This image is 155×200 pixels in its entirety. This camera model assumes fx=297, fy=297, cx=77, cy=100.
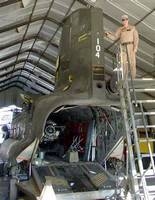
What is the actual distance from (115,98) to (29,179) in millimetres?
2214

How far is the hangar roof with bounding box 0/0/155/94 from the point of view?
8.41 m

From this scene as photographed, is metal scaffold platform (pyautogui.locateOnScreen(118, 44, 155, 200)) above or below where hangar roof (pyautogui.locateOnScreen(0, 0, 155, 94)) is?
below

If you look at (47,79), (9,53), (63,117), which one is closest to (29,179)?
(63,117)

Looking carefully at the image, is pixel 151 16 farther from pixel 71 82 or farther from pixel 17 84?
pixel 17 84

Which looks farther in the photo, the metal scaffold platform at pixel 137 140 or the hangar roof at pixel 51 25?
the hangar roof at pixel 51 25

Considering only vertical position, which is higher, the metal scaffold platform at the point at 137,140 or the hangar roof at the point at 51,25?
the hangar roof at the point at 51,25

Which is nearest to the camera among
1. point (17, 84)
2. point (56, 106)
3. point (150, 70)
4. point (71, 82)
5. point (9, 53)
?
point (56, 106)

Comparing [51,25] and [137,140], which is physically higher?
[51,25]

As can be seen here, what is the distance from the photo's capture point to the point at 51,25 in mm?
11859

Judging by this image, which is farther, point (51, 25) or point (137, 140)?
point (51, 25)

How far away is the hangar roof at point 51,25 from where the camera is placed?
8.41m

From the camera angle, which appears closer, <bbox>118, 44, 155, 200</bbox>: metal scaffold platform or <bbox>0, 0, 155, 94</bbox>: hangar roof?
<bbox>118, 44, 155, 200</bbox>: metal scaffold platform

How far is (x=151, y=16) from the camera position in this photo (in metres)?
8.31

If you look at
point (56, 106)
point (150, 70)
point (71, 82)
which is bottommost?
point (56, 106)
